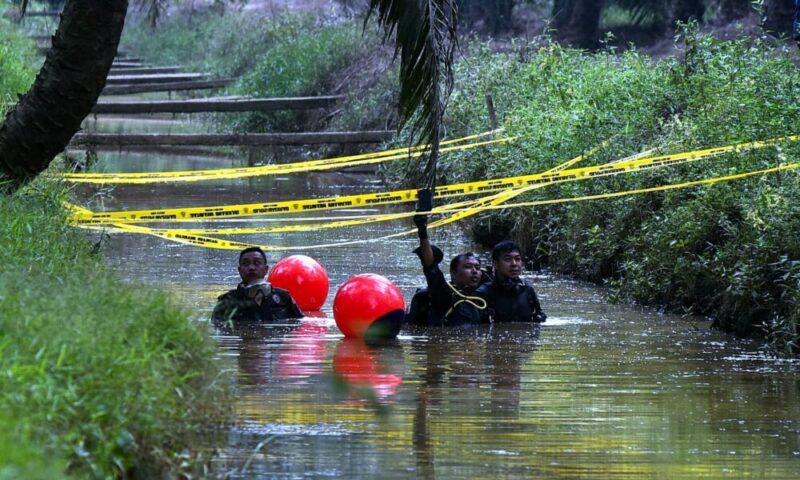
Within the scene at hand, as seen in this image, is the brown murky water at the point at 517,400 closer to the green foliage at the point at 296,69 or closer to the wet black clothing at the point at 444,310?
the wet black clothing at the point at 444,310

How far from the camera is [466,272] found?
13.2 meters

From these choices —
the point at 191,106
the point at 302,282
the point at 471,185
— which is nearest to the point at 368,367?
the point at 302,282

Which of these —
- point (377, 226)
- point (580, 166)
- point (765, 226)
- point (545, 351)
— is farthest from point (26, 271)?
point (377, 226)

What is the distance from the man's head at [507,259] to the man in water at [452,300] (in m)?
0.22

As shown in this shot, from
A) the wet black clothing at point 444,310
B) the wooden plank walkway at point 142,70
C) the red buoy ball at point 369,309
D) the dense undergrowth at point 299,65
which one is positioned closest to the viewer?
the red buoy ball at point 369,309

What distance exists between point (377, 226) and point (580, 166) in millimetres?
4863

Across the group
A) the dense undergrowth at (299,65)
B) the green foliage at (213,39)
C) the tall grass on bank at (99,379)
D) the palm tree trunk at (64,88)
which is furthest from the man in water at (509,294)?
the green foliage at (213,39)

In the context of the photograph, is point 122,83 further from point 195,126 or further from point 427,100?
point 427,100

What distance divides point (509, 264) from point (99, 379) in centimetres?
711

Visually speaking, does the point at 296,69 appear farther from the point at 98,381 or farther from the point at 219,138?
the point at 98,381

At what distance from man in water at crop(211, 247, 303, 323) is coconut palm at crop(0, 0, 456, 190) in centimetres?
198

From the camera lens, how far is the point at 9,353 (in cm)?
644

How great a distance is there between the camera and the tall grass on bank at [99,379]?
5875mm

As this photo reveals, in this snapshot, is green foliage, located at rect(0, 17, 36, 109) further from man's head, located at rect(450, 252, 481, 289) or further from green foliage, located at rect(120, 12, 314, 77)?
green foliage, located at rect(120, 12, 314, 77)
